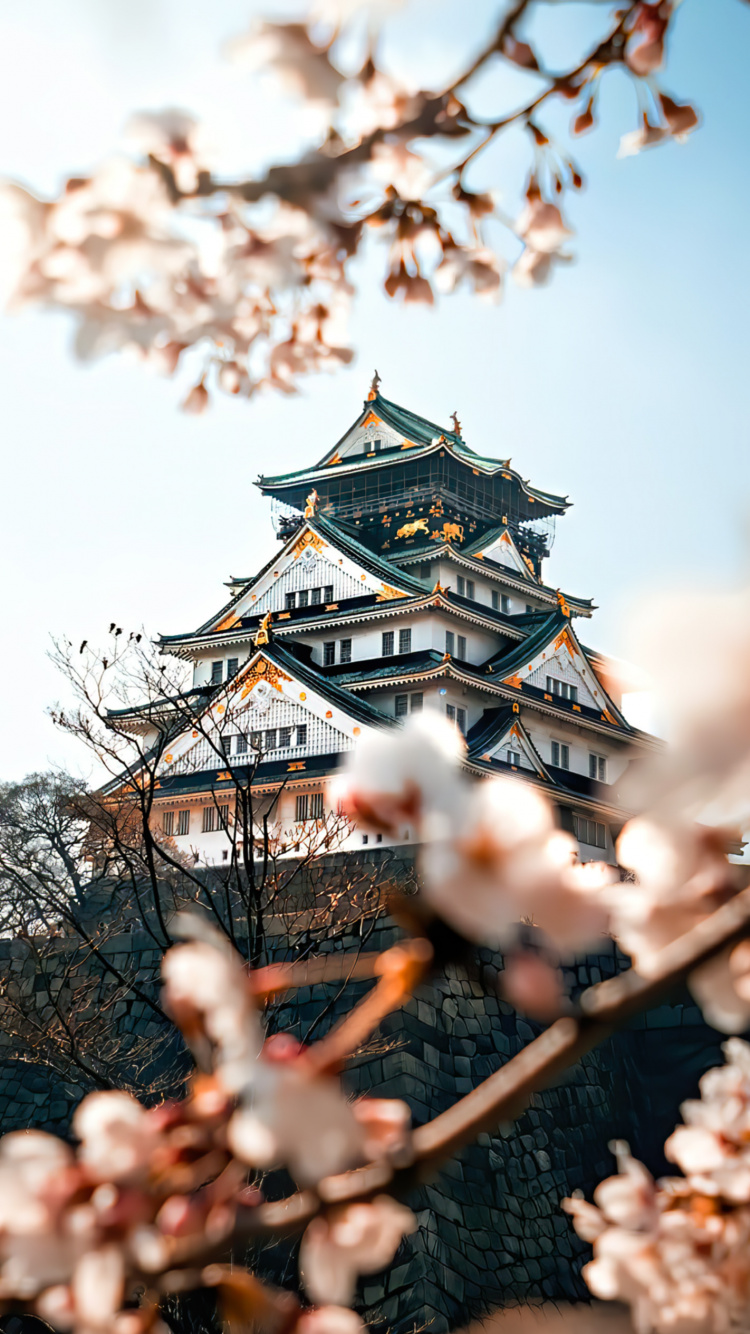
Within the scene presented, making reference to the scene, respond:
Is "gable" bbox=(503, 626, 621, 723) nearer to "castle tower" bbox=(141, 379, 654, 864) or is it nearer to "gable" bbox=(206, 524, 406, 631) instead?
"castle tower" bbox=(141, 379, 654, 864)

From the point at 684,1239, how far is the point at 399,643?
20748 mm

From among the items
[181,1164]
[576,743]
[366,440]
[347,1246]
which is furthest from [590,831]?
[181,1164]

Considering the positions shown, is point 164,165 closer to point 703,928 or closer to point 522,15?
point 522,15

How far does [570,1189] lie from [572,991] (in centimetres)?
245

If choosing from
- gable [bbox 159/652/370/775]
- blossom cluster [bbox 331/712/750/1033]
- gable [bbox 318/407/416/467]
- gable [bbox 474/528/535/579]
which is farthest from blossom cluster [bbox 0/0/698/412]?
gable [bbox 318/407/416/467]

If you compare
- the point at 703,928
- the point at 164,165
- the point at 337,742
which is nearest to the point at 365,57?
the point at 164,165

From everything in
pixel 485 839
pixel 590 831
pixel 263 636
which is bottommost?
pixel 485 839

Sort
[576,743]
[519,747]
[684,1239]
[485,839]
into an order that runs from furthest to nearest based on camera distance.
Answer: [576,743]
[519,747]
[684,1239]
[485,839]

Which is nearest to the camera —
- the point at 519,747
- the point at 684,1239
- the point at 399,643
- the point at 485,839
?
the point at 485,839

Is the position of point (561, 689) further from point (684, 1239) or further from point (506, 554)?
point (684, 1239)

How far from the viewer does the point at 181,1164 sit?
33.2 inches

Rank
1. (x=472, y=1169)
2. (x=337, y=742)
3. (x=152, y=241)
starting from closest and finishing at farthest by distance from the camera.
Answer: (x=152, y=241), (x=472, y=1169), (x=337, y=742)

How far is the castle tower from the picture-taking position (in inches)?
773

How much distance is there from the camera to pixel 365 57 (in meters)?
1.53
